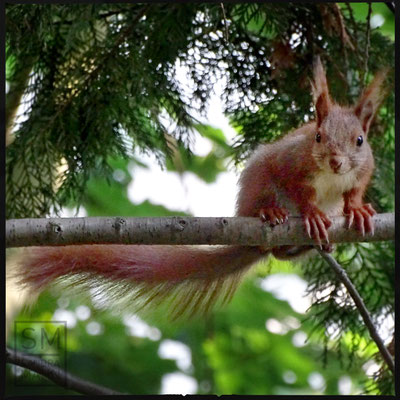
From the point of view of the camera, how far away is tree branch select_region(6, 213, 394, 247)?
1.24m

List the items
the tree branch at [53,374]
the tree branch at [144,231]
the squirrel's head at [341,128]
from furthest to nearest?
the squirrel's head at [341,128], the tree branch at [53,374], the tree branch at [144,231]

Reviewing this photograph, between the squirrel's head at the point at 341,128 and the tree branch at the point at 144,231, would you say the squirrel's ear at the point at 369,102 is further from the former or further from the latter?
the tree branch at the point at 144,231

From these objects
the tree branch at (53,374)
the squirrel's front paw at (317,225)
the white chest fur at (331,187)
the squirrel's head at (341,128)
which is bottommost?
the tree branch at (53,374)

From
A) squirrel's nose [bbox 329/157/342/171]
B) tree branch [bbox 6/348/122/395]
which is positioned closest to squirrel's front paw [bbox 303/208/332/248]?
squirrel's nose [bbox 329/157/342/171]

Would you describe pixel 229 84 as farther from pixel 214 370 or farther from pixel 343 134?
pixel 214 370

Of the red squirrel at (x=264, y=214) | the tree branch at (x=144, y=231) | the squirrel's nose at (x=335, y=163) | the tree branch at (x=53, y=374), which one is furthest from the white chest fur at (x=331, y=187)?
the tree branch at (x=53, y=374)

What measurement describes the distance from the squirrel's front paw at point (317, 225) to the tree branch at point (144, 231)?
0.09m

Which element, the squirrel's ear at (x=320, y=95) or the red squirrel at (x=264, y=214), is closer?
the red squirrel at (x=264, y=214)

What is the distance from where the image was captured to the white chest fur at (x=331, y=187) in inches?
67.0

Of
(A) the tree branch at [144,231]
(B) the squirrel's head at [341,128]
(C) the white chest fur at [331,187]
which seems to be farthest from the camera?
(C) the white chest fur at [331,187]

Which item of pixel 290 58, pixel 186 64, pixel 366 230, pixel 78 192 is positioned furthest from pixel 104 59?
pixel 366 230

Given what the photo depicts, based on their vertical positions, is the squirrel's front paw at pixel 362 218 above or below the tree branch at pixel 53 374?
above

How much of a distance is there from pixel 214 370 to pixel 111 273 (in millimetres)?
1180

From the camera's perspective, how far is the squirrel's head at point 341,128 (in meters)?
1.59
